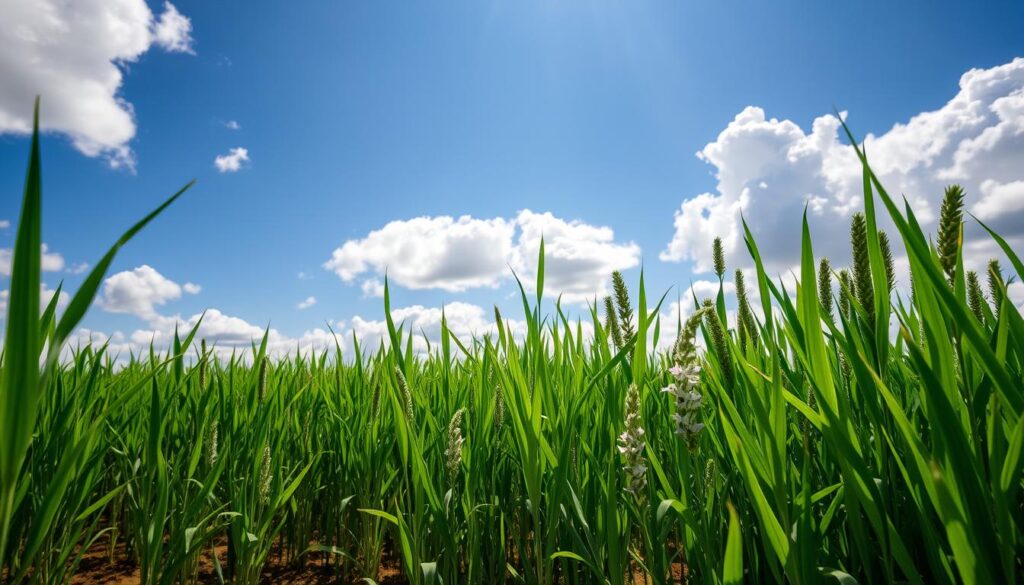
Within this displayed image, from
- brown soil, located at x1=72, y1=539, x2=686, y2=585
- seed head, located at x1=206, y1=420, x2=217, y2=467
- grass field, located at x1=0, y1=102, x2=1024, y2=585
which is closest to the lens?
grass field, located at x1=0, y1=102, x2=1024, y2=585

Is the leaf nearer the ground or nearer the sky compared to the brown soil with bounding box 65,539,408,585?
nearer the sky

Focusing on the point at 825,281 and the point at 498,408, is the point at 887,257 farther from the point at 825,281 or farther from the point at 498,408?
the point at 498,408

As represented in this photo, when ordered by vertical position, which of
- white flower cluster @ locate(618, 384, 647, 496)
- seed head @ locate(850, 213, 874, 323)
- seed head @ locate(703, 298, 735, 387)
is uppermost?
seed head @ locate(850, 213, 874, 323)

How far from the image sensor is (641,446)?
1.28 metres

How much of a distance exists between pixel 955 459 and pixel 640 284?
1049mm

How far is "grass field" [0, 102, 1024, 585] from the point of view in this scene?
827mm

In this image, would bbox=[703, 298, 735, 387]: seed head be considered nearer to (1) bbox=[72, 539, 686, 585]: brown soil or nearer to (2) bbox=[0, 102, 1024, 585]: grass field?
(2) bbox=[0, 102, 1024, 585]: grass field

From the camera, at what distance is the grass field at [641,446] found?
→ 0.83m

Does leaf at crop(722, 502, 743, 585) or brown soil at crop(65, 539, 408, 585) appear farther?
brown soil at crop(65, 539, 408, 585)

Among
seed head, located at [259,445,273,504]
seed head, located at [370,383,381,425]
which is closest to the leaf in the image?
seed head, located at [370,383,381,425]

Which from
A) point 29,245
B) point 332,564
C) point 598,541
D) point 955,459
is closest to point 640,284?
point 598,541

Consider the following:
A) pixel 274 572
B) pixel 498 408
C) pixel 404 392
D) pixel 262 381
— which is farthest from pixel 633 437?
pixel 274 572

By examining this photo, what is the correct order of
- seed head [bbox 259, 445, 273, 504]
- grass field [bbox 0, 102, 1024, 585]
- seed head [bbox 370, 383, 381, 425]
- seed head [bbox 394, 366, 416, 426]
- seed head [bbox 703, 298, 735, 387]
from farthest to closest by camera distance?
seed head [bbox 370, 383, 381, 425], seed head [bbox 259, 445, 273, 504], seed head [bbox 394, 366, 416, 426], seed head [bbox 703, 298, 735, 387], grass field [bbox 0, 102, 1024, 585]

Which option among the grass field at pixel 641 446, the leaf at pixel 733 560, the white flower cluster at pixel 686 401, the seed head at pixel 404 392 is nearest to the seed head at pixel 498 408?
the grass field at pixel 641 446
